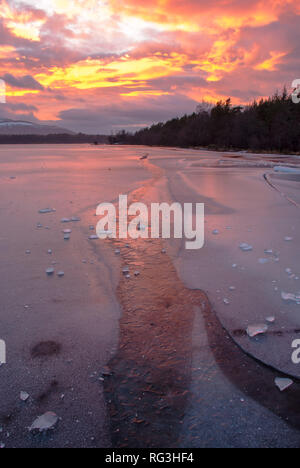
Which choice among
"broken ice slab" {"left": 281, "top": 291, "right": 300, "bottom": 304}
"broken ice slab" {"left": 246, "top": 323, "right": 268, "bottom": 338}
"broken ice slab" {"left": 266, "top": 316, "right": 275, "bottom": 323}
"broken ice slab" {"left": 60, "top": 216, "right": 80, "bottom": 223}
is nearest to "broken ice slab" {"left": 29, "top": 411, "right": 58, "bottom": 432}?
"broken ice slab" {"left": 246, "top": 323, "right": 268, "bottom": 338}

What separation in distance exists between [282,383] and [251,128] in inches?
2229

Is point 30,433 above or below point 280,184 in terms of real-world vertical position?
below

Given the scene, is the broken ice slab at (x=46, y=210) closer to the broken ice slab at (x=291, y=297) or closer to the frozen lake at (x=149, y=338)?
the frozen lake at (x=149, y=338)

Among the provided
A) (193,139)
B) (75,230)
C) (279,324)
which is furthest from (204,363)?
(193,139)

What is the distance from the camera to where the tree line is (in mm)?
46219

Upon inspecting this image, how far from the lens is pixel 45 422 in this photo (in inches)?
66.3

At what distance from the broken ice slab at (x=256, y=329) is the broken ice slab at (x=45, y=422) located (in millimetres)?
1514

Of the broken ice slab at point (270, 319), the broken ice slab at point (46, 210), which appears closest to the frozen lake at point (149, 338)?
the broken ice slab at point (270, 319)

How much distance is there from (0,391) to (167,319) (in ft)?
4.46

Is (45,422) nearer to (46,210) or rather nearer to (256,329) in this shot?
(256,329)


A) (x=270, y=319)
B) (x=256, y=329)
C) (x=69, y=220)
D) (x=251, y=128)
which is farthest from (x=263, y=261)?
(x=251, y=128)

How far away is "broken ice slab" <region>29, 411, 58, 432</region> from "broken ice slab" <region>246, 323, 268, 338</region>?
1514mm

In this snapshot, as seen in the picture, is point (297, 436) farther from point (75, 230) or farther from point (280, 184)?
point (280, 184)

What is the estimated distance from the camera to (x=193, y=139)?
7700 cm
